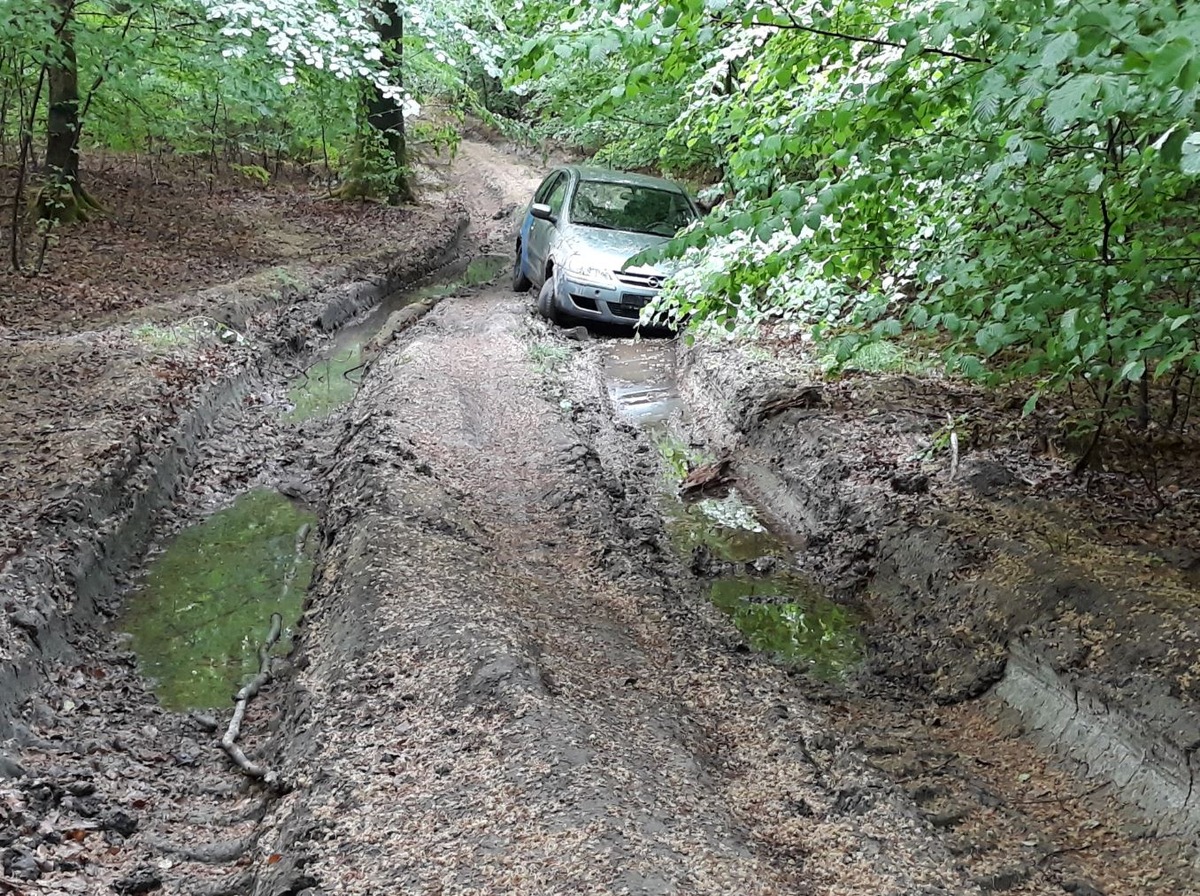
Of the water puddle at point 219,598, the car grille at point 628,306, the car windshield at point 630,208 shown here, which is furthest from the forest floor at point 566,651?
the car windshield at point 630,208

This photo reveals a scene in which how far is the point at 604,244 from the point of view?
10.2 meters

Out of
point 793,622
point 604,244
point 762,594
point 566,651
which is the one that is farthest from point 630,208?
point 566,651

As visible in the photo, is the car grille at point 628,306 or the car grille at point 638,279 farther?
the car grille at point 628,306

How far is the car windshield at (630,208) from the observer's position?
10727 mm

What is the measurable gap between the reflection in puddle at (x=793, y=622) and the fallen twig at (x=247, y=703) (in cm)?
248

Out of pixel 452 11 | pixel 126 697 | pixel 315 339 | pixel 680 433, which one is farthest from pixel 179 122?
pixel 126 697

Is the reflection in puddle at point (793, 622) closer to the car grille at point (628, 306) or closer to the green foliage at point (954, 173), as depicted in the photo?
the green foliage at point (954, 173)

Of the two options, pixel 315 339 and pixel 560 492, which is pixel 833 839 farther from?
pixel 315 339

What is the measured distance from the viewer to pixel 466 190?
86.4 ft

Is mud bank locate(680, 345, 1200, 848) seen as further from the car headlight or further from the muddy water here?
the car headlight

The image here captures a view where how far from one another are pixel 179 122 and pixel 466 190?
511 inches

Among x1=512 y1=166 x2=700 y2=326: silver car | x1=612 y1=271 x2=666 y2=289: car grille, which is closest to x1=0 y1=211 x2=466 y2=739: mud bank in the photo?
x1=512 y1=166 x2=700 y2=326: silver car

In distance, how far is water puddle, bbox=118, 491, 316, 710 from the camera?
15.5ft

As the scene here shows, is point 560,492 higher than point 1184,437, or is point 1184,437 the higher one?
point 1184,437
